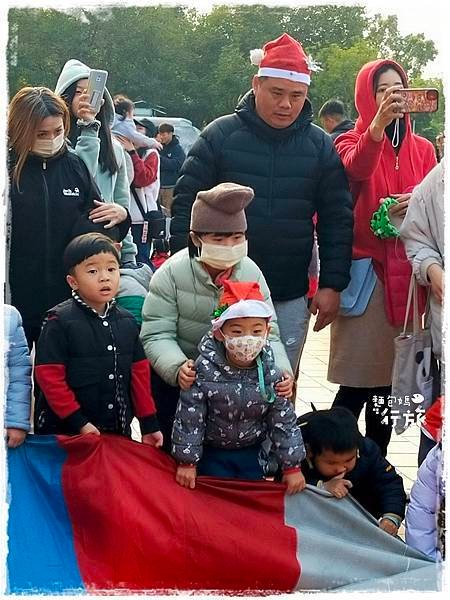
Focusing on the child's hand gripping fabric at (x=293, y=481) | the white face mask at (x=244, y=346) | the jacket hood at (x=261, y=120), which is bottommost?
the child's hand gripping fabric at (x=293, y=481)

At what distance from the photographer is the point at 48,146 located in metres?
3.76

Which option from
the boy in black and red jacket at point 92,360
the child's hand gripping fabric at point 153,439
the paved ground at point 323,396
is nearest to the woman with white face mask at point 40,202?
the boy in black and red jacket at point 92,360

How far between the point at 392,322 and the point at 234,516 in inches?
55.8

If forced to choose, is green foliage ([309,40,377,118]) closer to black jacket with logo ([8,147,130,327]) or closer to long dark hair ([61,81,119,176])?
long dark hair ([61,81,119,176])

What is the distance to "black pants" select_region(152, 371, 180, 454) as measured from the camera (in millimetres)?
3742

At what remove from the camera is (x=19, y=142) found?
3.73 meters

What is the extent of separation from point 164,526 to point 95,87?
2.04 m

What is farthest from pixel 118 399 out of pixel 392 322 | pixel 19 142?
pixel 392 322

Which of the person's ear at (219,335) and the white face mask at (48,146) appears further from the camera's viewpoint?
the white face mask at (48,146)

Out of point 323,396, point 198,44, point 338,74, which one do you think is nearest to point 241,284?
point 323,396

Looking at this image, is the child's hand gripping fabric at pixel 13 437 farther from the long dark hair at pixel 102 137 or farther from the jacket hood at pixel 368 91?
the jacket hood at pixel 368 91

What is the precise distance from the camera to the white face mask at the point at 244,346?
3.26 meters

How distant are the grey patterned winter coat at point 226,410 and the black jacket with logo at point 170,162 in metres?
6.57

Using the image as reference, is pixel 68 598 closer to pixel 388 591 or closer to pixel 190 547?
pixel 190 547
